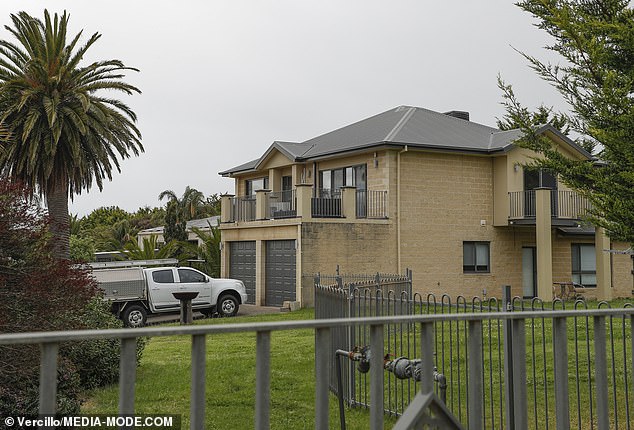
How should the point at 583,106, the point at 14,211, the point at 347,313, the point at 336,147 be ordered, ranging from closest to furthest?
the point at 14,211 → the point at 347,313 → the point at 583,106 → the point at 336,147

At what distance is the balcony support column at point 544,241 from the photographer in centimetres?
3000

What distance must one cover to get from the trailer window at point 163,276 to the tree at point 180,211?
22.7 metres

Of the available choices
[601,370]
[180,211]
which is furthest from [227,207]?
[601,370]

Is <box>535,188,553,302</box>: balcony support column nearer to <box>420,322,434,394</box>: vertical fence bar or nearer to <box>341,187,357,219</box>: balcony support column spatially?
<box>341,187,357,219</box>: balcony support column

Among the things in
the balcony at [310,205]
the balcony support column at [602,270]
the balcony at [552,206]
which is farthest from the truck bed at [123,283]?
the balcony support column at [602,270]

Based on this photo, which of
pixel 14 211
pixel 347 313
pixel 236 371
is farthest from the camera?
pixel 236 371

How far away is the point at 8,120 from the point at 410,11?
14.0 metres

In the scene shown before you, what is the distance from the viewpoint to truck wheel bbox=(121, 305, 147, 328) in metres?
22.2

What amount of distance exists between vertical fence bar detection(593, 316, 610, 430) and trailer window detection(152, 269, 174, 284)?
66.8 ft

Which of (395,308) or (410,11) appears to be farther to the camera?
(410,11)

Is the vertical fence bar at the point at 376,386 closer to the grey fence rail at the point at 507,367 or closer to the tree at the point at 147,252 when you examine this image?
the grey fence rail at the point at 507,367

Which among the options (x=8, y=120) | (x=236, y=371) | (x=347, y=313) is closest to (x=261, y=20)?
(x=8, y=120)

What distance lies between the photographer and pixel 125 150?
27.6m

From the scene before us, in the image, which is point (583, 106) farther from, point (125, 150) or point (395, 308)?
point (125, 150)
